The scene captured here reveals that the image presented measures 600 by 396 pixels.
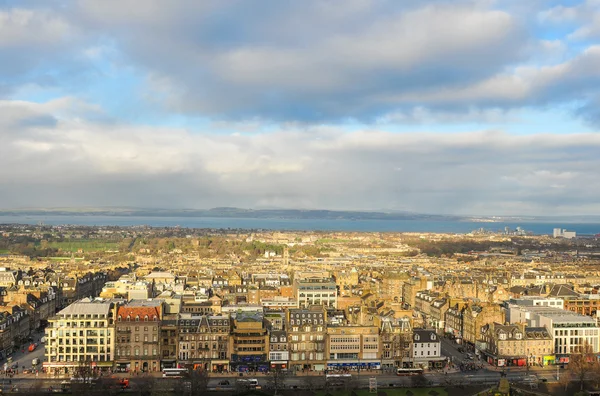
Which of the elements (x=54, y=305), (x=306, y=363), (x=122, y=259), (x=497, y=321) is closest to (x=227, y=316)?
(x=306, y=363)

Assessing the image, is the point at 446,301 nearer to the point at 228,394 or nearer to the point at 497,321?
the point at 497,321

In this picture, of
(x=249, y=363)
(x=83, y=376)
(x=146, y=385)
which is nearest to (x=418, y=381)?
(x=249, y=363)

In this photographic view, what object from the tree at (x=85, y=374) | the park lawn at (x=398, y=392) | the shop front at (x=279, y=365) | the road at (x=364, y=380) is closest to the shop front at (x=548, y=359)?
the road at (x=364, y=380)

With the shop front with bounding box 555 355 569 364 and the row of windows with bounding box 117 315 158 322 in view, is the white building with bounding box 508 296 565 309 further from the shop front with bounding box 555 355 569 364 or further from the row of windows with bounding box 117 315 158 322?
the row of windows with bounding box 117 315 158 322

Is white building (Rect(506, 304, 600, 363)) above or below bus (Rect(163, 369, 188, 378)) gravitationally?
above

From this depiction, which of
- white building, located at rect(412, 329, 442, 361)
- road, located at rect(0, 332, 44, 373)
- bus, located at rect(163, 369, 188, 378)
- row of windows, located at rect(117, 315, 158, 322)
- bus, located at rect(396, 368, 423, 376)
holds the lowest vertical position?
road, located at rect(0, 332, 44, 373)

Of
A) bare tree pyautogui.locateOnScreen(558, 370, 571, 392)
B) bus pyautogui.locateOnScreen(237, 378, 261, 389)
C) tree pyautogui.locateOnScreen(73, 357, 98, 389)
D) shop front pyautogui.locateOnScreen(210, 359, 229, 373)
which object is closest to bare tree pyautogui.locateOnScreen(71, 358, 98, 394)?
tree pyautogui.locateOnScreen(73, 357, 98, 389)
